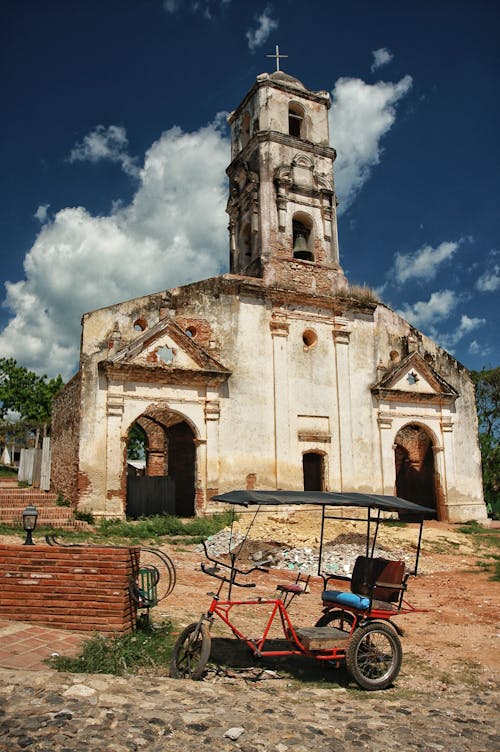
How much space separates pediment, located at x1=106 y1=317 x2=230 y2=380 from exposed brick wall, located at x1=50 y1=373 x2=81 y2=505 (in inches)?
65.2

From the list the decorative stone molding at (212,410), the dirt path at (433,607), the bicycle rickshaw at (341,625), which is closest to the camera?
the bicycle rickshaw at (341,625)

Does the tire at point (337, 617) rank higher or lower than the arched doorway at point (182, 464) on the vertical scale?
lower

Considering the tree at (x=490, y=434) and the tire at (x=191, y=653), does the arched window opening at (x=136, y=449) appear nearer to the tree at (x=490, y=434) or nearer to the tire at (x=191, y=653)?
the tree at (x=490, y=434)

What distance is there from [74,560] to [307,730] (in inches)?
136

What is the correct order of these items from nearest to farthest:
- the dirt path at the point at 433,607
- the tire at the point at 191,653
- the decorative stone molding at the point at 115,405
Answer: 1. the tire at the point at 191,653
2. the dirt path at the point at 433,607
3. the decorative stone molding at the point at 115,405

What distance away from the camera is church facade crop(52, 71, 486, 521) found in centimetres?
1750

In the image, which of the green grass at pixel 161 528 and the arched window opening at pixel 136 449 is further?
the arched window opening at pixel 136 449

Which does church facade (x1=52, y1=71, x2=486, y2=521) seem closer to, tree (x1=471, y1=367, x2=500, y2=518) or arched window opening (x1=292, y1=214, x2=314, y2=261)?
arched window opening (x1=292, y1=214, x2=314, y2=261)

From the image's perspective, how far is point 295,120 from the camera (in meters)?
23.1

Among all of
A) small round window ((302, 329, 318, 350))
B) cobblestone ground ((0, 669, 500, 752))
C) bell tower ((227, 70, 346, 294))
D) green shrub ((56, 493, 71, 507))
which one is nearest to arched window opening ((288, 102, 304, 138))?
bell tower ((227, 70, 346, 294))

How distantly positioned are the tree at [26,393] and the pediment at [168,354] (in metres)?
23.2

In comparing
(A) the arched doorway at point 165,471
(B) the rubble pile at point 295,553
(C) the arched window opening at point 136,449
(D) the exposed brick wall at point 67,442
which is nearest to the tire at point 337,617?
(B) the rubble pile at point 295,553

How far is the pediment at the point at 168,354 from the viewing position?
17500 millimetres

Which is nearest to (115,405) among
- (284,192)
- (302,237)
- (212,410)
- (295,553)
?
(212,410)
